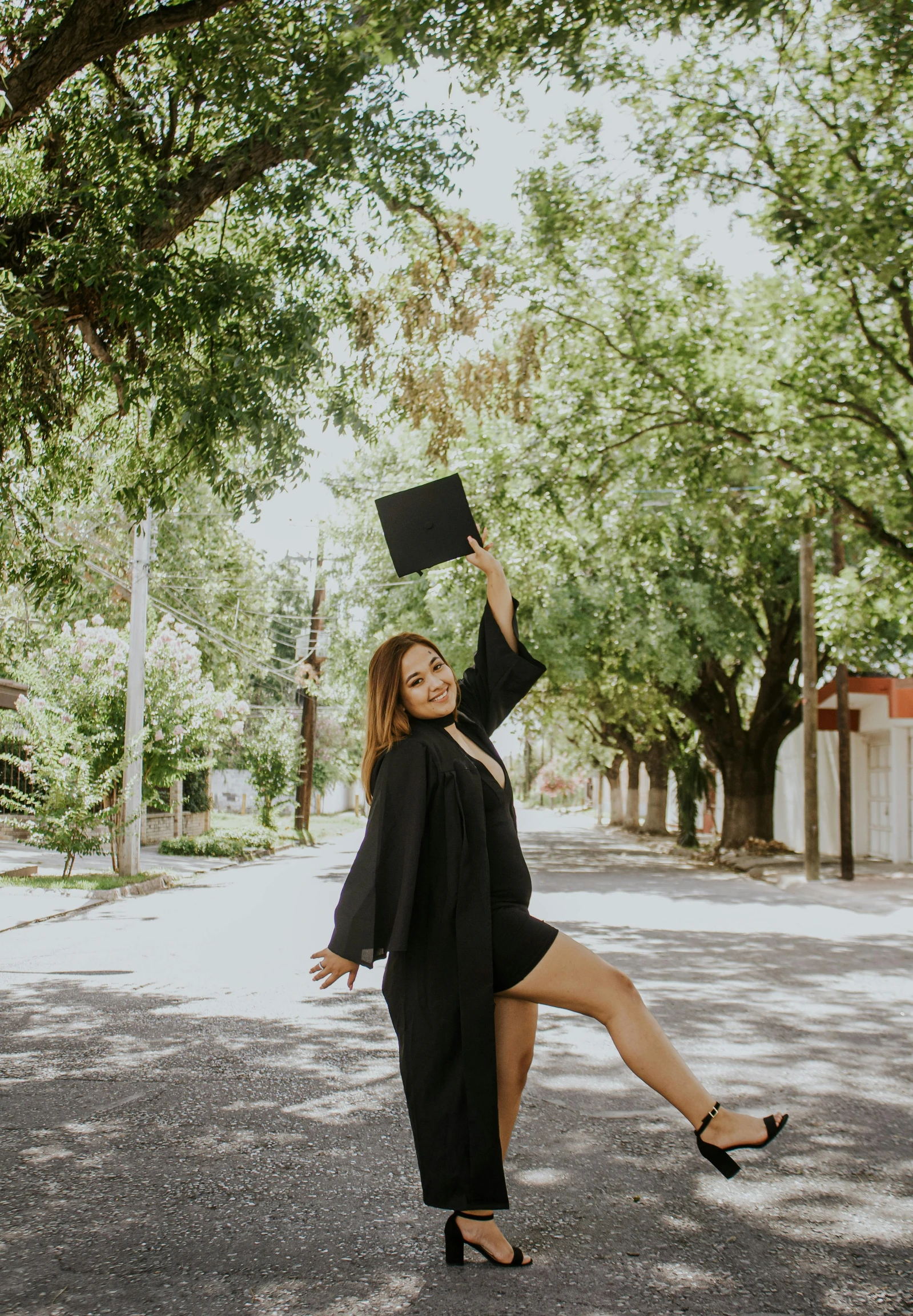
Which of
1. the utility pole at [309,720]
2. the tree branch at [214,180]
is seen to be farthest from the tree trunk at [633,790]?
the tree branch at [214,180]

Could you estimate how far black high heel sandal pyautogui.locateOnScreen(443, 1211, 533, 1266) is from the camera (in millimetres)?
3697

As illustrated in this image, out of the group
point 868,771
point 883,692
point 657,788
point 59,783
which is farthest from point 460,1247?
point 657,788

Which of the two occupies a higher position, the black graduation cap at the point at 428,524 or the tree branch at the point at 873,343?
the tree branch at the point at 873,343

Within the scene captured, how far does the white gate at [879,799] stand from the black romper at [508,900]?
24131 mm

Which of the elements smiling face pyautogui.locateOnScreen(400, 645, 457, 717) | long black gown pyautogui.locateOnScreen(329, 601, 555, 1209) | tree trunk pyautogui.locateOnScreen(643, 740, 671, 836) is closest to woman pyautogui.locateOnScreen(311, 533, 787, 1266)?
long black gown pyautogui.locateOnScreen(329, 601, 555, 1209)

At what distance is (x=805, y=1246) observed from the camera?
12.7 feet

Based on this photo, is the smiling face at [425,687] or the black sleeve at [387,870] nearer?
the black sleeve at [387,870]

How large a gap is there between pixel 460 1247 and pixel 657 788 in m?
36.9

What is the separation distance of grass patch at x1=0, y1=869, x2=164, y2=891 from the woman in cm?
1380

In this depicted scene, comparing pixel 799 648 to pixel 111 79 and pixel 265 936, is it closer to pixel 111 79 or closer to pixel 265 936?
pixel 265 936

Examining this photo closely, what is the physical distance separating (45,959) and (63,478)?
156 inches

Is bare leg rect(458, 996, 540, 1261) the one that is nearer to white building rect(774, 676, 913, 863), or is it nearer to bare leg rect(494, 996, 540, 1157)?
bare leg rect(494, 996, 540, 1157)

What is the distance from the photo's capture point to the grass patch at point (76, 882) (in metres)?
16.8

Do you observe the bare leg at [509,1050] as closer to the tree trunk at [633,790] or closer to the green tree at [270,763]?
the green tree at [270,763]
